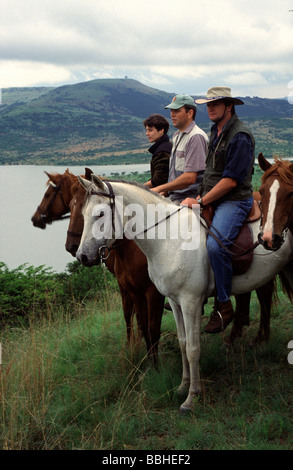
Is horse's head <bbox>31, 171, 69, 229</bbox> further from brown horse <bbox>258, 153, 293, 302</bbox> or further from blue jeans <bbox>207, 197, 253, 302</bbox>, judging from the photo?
brown horse <bbox>258, 153, 293, 302</bbox>

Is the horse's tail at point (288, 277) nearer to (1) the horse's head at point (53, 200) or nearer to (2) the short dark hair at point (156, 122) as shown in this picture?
(2) the short dark hair at point (156, 122)

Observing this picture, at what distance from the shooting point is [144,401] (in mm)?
4273

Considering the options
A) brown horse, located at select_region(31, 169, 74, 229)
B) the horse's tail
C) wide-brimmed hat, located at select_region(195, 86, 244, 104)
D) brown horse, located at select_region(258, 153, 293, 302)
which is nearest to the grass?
the horse's tail

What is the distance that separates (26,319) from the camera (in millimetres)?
9031

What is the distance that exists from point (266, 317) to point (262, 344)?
385 millimetres

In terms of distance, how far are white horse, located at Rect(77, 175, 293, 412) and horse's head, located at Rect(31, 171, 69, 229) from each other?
8.41 ft

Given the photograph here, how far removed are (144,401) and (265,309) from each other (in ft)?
7.42

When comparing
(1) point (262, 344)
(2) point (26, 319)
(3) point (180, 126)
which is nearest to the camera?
(3) point (180, 126)

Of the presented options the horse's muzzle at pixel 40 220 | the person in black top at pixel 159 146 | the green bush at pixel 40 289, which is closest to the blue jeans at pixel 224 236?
the person in black top at pixel 159 146

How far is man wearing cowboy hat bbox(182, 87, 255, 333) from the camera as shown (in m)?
4.05

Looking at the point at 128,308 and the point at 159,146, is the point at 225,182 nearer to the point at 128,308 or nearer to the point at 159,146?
the point at 159,146

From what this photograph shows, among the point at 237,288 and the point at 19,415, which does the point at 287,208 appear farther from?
the point at 19,415
